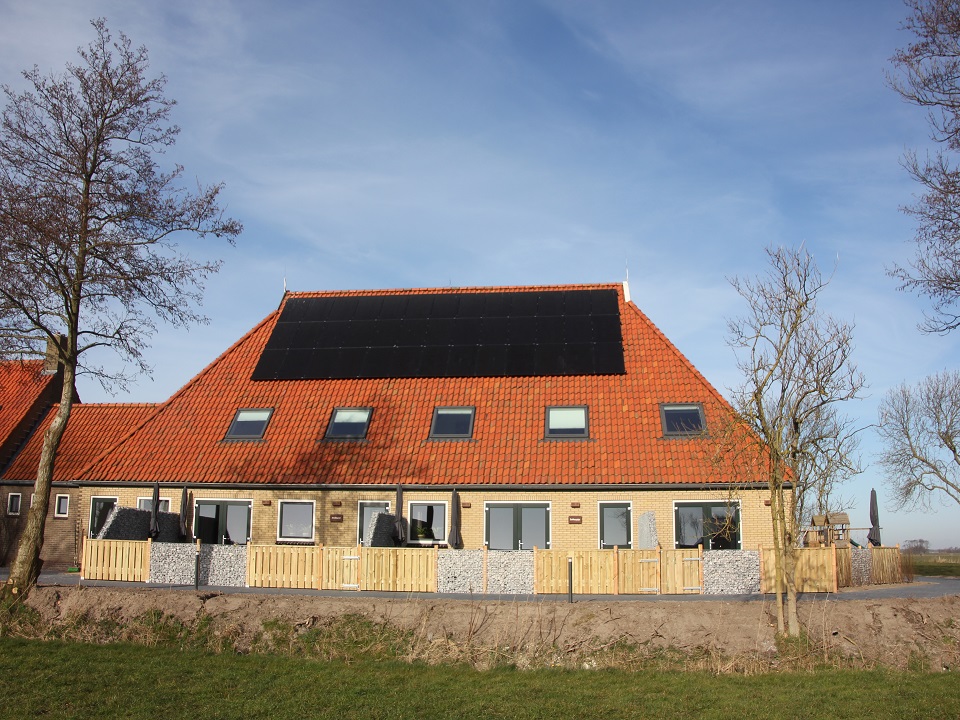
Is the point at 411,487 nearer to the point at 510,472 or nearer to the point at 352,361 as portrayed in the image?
the point at 510,472

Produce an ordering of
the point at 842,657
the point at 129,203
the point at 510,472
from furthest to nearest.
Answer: the point at 510,472 → the point at 129,203 → the point at 842,657

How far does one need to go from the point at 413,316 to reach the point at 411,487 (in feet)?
28.4

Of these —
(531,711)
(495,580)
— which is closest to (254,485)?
(495,580)

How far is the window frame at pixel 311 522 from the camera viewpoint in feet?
84.4

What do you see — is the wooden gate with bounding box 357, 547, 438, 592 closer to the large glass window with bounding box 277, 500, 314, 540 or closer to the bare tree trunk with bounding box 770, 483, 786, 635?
the large glass window with bounding box 277, 500, 314, 540

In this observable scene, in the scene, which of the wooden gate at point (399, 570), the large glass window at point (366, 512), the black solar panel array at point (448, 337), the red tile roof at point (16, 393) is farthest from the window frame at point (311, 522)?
the red tile roof at point (16, 393)

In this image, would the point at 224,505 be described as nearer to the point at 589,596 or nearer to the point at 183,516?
the point at 183,516

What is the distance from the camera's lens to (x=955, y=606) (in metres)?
18.9

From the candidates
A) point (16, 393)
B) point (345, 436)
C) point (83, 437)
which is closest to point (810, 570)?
point (345, 436)

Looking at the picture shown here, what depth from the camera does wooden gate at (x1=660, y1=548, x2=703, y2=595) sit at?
69.3ft

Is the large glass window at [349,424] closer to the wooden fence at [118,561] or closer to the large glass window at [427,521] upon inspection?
the large glass window at [427,521]

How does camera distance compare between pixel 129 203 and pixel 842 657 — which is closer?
pixel 842 657

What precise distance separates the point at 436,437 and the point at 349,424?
287 centimetres

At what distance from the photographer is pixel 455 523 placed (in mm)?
24500
